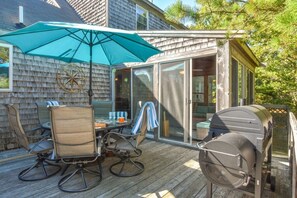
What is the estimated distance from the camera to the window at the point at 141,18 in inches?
326

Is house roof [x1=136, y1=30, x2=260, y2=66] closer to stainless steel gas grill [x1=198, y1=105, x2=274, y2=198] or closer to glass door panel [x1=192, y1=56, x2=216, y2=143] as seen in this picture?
stainless steel gas grill [x1=198, y1=105, x2=274, y2=198]

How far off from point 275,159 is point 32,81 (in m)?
6.03

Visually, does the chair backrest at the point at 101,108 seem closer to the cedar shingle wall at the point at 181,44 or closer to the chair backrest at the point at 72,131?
the cedar shingle wall at the point at 181,44

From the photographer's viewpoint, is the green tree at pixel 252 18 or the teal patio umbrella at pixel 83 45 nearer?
the green tree at pixel 252 18

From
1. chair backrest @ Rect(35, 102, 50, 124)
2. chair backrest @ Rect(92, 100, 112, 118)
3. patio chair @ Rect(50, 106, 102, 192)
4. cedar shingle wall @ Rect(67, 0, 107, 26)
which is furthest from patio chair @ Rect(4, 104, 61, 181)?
cedar shingle wall @ Rect(67, 0, 107, 26)

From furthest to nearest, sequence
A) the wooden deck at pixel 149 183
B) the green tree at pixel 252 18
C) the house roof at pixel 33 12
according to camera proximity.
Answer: the house roof at pixel 33 12 < the wooden deck at pixel 149 183 < the green tree at pixel 252 18

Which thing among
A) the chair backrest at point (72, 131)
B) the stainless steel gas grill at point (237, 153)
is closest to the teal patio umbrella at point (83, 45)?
the chair backrest at point (72, 131)

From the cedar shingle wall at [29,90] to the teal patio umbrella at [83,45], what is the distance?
1535mm

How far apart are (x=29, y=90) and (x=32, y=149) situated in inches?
110

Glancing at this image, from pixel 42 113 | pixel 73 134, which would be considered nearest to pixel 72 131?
pixel 73 134

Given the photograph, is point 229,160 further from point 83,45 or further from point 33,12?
point 33,12

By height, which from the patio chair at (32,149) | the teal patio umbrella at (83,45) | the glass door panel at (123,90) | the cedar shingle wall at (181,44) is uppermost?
the cedar shingle wall at (181,44)

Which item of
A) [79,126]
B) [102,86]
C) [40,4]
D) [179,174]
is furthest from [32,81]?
[179,174]

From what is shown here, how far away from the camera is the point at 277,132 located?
449 centimetres
